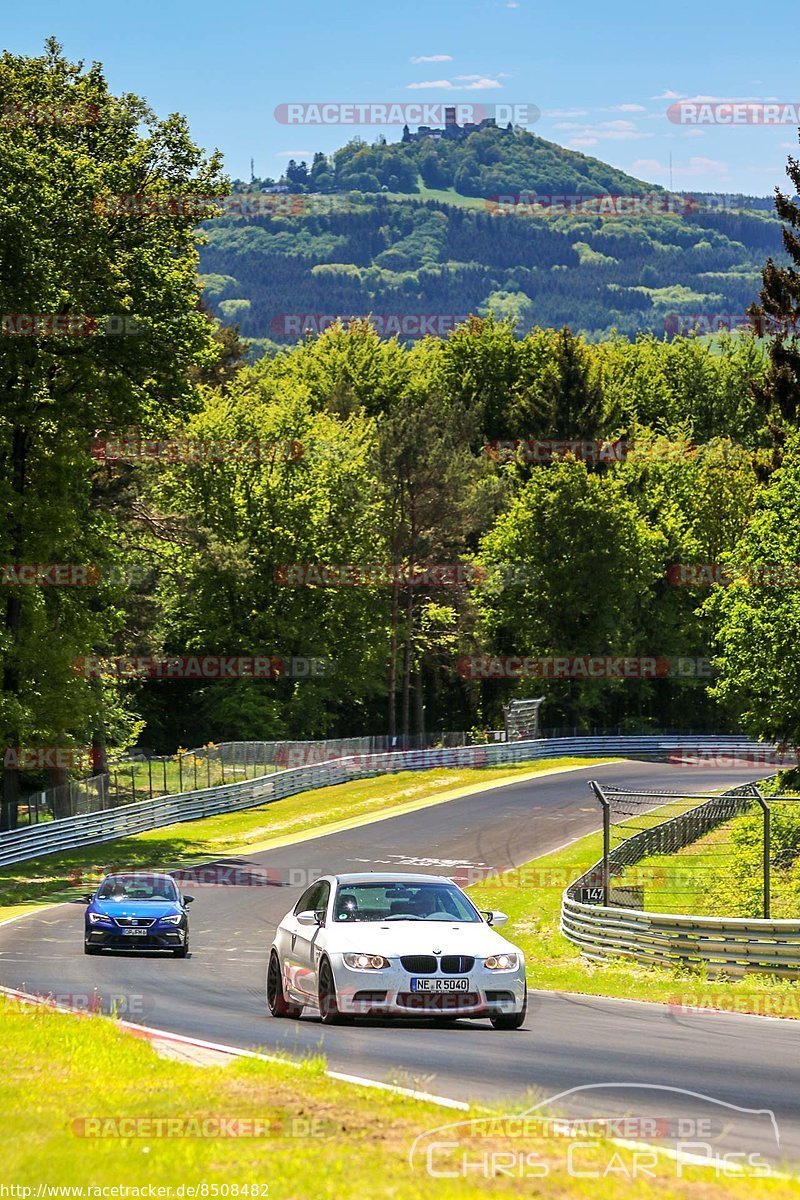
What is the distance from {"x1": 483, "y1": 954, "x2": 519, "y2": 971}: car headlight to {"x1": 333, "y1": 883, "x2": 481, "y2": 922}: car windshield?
3.06 ft

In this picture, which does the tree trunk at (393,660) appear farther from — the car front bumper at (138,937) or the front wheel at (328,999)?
the front wheel at (328,999)

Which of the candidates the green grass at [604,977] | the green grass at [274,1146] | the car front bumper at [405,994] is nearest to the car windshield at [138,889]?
the green grass at [604,977]

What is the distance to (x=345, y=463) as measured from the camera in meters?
82.4

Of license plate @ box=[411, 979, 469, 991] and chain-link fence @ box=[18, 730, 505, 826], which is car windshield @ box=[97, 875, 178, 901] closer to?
license plate @ box=[411, 979, 469, 991]

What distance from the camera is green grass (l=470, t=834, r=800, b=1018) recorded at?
19.5 metres

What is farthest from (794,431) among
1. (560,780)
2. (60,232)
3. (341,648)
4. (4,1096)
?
(4,1096)

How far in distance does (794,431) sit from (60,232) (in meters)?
24.4

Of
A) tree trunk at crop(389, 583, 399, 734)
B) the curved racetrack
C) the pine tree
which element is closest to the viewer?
the curved racetrack

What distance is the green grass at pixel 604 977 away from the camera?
19531 millimetres

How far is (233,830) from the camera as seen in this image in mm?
53844

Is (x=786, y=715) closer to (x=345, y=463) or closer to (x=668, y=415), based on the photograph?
(x=345, y=463)

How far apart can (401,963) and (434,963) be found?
0.31 m

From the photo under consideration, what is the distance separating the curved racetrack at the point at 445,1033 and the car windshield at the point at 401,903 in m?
1.07

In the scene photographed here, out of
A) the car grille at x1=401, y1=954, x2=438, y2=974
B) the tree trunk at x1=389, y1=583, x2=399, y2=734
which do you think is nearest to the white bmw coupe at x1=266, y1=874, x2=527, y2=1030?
the car grille at x1=401, y1=954, x2=438, y2=974
